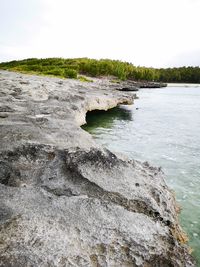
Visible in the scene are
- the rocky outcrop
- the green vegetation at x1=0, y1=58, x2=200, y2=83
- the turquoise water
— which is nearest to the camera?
the rocky outcrop

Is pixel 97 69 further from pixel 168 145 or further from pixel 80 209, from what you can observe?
pixel 80 209

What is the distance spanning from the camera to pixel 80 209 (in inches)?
163

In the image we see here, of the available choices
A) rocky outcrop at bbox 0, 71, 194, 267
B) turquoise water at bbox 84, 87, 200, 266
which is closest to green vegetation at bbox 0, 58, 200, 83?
turquoise water at bbox 84, 87, 200, 266

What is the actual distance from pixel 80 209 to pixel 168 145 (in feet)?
30.5

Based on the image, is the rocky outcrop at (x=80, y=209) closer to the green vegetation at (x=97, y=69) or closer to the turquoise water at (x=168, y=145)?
the turquoise water at (x=168, y=145)

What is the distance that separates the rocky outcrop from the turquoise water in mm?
1196

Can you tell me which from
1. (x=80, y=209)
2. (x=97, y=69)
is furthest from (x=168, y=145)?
(x=97, y=69)

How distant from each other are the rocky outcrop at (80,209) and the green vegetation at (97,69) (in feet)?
170

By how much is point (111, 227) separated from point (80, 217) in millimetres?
431

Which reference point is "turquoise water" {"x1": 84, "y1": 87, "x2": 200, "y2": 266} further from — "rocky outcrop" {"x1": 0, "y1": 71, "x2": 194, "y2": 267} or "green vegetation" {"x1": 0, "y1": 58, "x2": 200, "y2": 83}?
"green vegetation" {"x1": 0, "y1": 58, "x2": 200, "y2": 83}

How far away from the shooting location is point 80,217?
396 cm

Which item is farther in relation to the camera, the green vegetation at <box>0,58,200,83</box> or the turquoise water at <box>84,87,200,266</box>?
the green vegetation at <box>0,58,200,83</box>

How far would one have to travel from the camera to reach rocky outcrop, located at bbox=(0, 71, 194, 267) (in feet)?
11.0

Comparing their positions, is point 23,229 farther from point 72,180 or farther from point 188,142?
point 188,142
